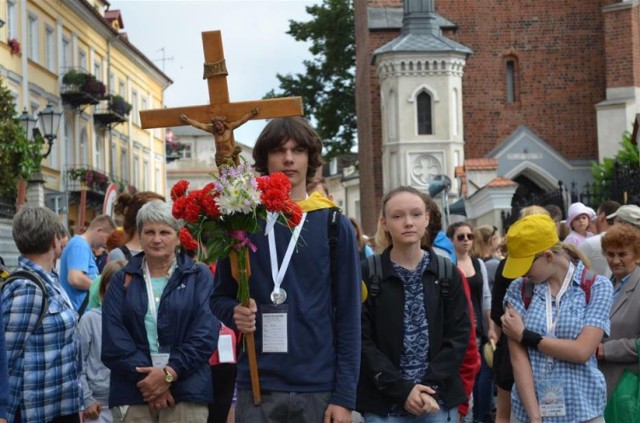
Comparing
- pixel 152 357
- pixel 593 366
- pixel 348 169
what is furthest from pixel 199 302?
pixel 348 169

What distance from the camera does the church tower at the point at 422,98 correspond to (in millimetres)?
44562

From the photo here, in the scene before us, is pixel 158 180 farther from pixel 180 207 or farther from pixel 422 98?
pixel 180 207

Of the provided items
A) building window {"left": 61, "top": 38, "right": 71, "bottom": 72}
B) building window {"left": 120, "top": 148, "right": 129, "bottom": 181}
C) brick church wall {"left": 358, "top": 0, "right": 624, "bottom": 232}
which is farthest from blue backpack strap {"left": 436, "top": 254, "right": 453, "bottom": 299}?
building window {"left": 120, "top": 148, "right": 129, "bottom": 181}

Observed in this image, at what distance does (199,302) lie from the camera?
6.91m

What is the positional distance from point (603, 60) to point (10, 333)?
42230 millimetres

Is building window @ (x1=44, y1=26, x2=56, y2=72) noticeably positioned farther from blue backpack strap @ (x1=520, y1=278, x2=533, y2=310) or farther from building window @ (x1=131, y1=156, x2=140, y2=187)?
blue backpack strap @ (x1=520, y1=278, x2=533, y2=310)

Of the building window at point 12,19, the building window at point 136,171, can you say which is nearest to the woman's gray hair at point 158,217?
the building window at point 12,19

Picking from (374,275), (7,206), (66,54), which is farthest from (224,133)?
(66,54)

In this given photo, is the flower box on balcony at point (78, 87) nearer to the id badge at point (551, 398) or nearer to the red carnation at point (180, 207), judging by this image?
the id badge at point (551, 398)

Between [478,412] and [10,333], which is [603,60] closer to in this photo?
[478,412]

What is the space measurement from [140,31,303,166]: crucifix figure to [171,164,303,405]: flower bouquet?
0.94 ft

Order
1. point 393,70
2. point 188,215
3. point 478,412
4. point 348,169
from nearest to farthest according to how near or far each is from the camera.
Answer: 1. point 188,215
2. point 478,412
3. point 393,70
4. point 348,169

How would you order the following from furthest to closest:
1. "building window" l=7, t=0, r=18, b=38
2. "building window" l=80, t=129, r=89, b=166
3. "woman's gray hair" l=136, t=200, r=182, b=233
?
"building window" l=80, t=129, r=89, b=166 < "building window" l=7, t=0, r=18, b=38 < "woman's gray hair" l=136, t=200, r=182, b=233

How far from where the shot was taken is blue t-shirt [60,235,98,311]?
10.4m
